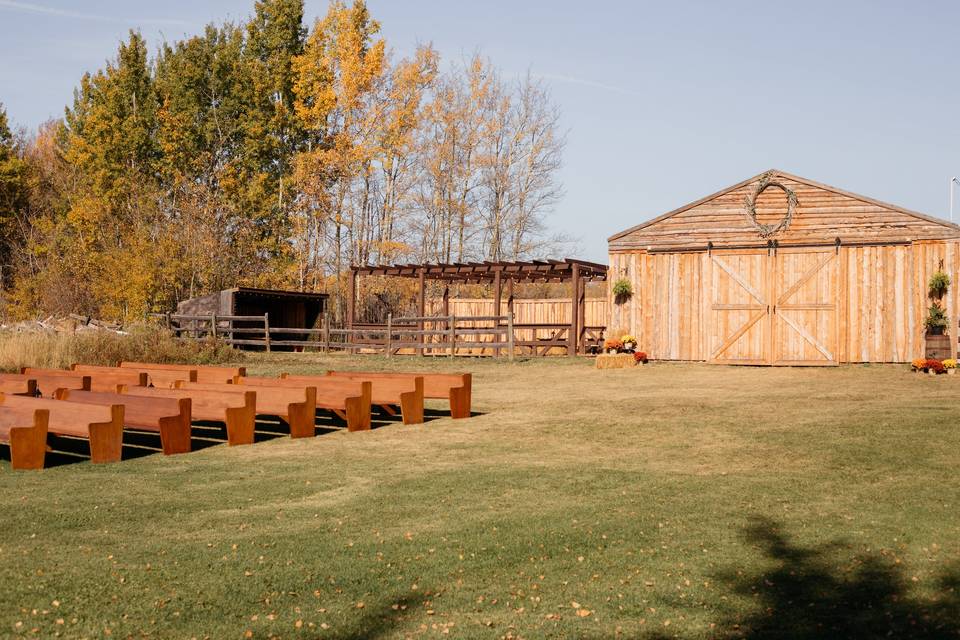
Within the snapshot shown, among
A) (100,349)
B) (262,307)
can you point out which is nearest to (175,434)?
(100,349)

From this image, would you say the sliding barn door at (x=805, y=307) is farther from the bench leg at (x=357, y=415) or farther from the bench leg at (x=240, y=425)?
the bench leg at (x=240, y=425)

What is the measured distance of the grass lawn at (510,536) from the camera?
16.8ft

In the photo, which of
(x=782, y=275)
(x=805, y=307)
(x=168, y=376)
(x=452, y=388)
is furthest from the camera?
(x=782, y=275)

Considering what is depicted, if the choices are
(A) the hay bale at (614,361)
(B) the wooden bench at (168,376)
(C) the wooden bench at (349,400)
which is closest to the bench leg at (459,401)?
(C) the wooden bench at (349,400)

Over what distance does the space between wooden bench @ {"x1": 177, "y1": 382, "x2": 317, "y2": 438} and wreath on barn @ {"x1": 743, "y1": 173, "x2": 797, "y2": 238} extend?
14621 mm

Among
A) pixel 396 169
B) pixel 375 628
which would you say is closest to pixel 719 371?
pixel 375 628

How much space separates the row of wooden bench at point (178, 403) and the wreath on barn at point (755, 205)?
40.9 feet

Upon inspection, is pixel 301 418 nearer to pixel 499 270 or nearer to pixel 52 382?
pixel 52 382

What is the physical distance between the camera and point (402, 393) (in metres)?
12.6

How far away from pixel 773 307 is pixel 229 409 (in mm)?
15214

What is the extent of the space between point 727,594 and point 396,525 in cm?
257

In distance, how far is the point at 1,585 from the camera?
5.63 m

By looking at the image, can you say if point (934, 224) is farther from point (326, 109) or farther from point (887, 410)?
point (326, 109)

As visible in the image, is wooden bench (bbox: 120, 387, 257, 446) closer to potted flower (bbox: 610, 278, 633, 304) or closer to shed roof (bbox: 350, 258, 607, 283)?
potted flower (bbox: 610, 278, 633, 304)
